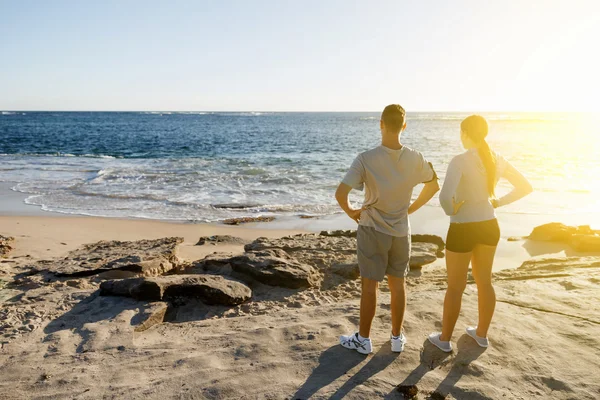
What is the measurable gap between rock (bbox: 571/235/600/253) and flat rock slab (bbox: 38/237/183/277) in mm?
6575

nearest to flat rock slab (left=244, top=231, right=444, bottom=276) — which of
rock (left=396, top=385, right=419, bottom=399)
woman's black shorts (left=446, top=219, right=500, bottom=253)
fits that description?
woman's black shorts (left=446, top=219, right=500, bottom=253)

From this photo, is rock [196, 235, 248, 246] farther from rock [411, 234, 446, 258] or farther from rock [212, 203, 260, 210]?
rock [212, 203, 260, 210]

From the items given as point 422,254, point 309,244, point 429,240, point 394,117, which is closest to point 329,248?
point 309,244

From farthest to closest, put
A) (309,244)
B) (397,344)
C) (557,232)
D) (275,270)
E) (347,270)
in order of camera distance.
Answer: (557,232)
(309,244)
(347,270)
(275,270)
(397,344)

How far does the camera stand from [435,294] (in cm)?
500

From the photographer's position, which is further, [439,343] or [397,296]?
[439,343]

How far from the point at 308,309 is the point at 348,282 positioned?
1.35m

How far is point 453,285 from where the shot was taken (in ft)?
11.9

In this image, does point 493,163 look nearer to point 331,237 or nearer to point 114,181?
point 331,237

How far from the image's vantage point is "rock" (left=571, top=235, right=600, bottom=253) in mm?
7582

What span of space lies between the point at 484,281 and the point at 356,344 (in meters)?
A: 1.15

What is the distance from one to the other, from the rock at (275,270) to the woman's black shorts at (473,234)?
2669mm

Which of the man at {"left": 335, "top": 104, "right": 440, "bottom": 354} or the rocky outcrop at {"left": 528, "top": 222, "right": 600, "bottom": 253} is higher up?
the man at {"left": 335, "top": 104, "right": 440, "bottom": 354}

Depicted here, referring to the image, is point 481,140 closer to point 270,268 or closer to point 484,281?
point 484,281
